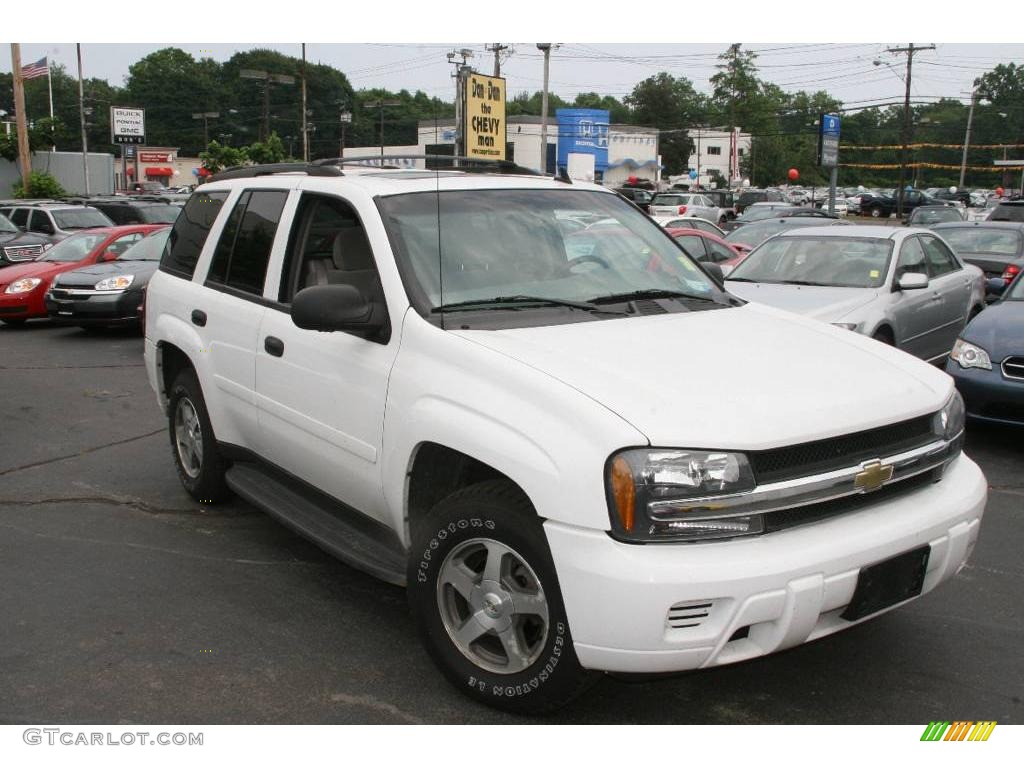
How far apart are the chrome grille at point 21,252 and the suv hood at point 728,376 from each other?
17896mm

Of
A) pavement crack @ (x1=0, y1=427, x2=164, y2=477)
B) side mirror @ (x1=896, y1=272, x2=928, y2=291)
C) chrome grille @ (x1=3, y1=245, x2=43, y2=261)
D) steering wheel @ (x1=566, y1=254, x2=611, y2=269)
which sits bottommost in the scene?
pavement crack @ (x1=0, y1=427, x2=164, y2=477)

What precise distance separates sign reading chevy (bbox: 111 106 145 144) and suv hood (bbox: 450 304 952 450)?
50.8 meters

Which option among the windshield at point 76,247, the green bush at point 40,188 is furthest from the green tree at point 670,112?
the windshield at point 76,247

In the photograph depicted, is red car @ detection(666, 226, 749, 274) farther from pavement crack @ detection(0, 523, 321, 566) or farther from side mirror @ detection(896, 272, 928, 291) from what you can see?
pavement crack @ detection(0, 523, 321, 566)

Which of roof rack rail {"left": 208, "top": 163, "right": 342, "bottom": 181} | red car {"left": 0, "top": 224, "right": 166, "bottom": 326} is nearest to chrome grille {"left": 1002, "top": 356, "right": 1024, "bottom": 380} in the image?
roof rack rail {"left": 208, "top": 163, "right": 342, "bottom": 181}

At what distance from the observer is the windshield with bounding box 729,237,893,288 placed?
356 inches

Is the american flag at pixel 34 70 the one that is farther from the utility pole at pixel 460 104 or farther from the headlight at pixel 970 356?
the headlight at pixel 970 356

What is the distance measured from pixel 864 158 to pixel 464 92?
120 meters

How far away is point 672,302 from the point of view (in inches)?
167

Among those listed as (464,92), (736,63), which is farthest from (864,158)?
(464,92)

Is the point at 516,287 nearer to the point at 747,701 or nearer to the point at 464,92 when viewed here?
the point at 747,701

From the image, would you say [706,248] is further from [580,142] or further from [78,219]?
[580,142]

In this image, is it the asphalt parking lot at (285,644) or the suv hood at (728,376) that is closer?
the suv hood at (728,376)

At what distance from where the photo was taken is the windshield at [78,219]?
Result: 20.8 m
